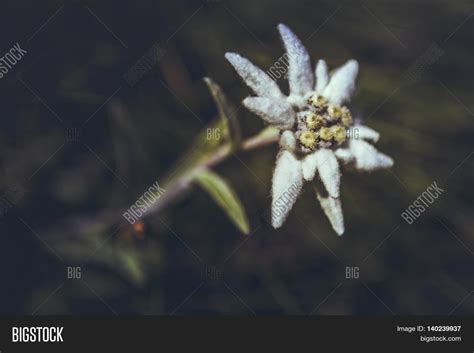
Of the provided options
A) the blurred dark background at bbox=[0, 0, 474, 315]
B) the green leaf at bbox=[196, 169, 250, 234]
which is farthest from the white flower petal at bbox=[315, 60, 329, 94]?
the blurred dark background at bbox=[0, 0, 474, 315]

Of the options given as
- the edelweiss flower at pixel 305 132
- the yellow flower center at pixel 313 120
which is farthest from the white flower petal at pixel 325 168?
the yellow flower center at pixel 313 120

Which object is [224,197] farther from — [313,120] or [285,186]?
[313,120]

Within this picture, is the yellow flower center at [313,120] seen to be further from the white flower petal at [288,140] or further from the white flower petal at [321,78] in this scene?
the white flower petal at [321,78]

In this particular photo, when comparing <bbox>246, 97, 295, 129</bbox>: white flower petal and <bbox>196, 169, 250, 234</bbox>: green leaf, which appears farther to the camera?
<bbox>196, 169, 250, 234</bbox>: green leaf

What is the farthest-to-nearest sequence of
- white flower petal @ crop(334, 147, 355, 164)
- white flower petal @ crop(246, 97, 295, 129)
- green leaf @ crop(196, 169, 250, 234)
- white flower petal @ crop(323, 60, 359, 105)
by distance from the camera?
green leaf @ crop(196, 169, 250, 234) → white flower petal @ crop(323, 60, 359, 105) → white flower petal @ crop(334, 147, 355, 164) → white flower petal @ crop(246, 97, 295, 129)

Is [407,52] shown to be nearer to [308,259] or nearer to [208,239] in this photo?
[308,259]

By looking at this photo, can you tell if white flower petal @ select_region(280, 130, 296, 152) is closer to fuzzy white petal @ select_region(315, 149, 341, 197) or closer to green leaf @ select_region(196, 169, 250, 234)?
fuzzy white petal @ select_region(315, 149, 341, 197)
